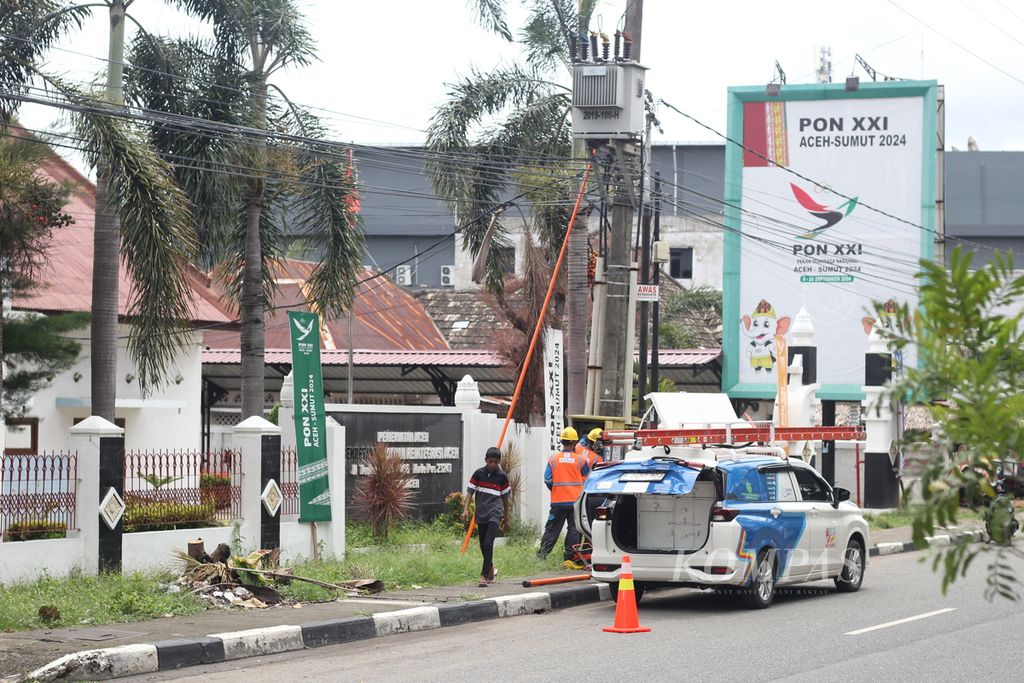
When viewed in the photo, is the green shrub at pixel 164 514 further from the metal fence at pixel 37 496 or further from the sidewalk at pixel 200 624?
the sidewalk at pixel 200 624

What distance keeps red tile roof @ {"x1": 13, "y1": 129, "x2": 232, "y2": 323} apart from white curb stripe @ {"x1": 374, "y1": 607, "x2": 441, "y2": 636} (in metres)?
12.8

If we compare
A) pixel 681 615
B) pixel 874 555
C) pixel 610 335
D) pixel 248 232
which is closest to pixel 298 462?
pixel 610 335

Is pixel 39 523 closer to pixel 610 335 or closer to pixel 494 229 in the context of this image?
pixel 610 335

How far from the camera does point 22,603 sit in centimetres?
1239

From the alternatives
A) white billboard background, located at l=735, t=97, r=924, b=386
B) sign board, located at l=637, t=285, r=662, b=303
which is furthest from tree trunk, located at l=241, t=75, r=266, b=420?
white billboard background, located at l=735, t=97, r=924, b=386

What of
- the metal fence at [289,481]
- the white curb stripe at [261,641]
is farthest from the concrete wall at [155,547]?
the white curb stripe at [261,641]

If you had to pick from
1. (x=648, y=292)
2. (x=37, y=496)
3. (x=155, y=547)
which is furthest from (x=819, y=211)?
(x=37, y=496)

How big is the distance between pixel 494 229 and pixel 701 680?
1759 centimetres

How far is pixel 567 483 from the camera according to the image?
17.0 m

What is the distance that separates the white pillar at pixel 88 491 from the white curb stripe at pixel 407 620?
357 cm

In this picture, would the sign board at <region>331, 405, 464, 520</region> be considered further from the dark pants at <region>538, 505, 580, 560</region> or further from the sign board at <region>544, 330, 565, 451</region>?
the dark pants at <region>538, 505, 580, 560</region>

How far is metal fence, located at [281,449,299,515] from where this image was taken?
57.2 feet

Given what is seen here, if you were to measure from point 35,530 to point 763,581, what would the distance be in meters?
7.66

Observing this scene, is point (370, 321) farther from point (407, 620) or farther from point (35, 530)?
point (407, 620)
